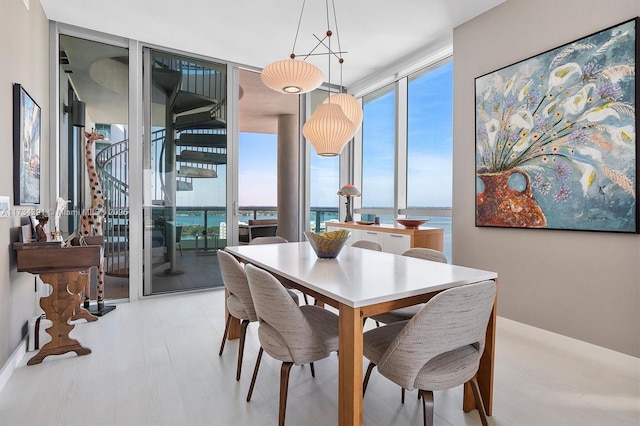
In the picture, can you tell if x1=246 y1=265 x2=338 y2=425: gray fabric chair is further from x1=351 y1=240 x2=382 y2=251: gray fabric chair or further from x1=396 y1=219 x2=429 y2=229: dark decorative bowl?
x1=396 y1=219 x2=429 y2=229: dark decorative bowl

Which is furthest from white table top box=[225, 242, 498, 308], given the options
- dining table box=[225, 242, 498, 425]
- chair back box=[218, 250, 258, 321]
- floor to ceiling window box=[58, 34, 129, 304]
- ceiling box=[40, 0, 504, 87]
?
ceiling box=[40, 0, 504, 87]

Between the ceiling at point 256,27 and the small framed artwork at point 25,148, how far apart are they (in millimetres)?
1059

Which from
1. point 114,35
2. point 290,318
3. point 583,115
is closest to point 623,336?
point 583,115

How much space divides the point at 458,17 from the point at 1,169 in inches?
157

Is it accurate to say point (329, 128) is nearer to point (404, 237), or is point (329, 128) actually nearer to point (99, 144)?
point (404, 237)

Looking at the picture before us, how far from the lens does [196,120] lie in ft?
13.9

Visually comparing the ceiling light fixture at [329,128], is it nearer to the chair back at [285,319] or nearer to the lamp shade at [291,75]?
the lamp shade at [291,75]

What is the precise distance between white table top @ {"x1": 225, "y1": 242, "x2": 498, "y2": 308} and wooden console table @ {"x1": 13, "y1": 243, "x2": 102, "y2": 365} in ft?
3.87

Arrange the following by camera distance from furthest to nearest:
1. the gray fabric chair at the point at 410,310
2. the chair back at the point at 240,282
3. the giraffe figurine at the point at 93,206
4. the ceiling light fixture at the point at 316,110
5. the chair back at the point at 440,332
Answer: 1. the giraffe figurine at the point at 93,206
2. the ceiling light fixture at the point at 316,110
3. the gray fabric chair at the point at 410,310
4. the chair back at the point at 240,282
5. the chair back at the point at 440,332

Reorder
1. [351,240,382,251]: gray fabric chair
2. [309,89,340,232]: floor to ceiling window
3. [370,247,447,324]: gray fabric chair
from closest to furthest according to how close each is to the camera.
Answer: [370,247,447,324]: gray fabric chair
[351,240,382,251]: gray fabric chair
[309,89,340,232]: floor to ceiling window

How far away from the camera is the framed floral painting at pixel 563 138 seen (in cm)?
233

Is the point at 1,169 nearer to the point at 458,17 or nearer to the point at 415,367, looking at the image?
the point at 415,367

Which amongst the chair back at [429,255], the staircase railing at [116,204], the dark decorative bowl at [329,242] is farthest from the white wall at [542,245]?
the staircase railing at [116,204]

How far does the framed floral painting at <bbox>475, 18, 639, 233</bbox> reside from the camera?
2.33 meters
